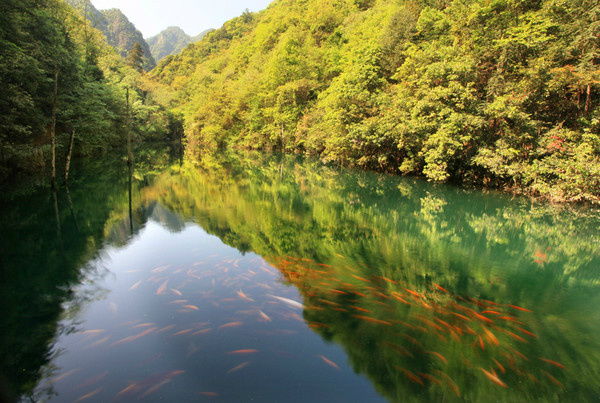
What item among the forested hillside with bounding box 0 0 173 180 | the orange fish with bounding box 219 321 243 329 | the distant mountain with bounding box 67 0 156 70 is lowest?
the orange fish with bounding box 219 321 243 329

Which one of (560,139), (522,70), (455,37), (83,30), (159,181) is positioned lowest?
(159,181)

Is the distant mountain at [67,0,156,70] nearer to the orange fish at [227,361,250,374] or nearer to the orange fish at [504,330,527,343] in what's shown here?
the orange fish at [227,361,250,374]

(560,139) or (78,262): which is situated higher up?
(560,139)

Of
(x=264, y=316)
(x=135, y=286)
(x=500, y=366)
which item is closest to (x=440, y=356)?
(x=500, y=366)

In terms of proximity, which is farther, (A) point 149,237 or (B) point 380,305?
(A) point 149,237

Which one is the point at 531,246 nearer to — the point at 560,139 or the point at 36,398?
the point at 560,139

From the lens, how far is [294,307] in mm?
6004

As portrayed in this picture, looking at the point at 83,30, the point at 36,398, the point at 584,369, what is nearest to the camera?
the point at 36,398

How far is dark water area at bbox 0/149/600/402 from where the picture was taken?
4191mm

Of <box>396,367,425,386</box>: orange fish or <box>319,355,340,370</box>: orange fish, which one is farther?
<box>319,355,340,370</box>: orange fish

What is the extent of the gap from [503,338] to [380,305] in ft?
6.63

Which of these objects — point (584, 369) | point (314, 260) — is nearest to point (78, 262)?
point (314, 260)

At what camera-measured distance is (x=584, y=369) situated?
4.61m

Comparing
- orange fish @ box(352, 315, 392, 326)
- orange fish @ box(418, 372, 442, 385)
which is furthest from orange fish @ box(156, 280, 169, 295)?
orange fish @ box(418, 372, 442, 385)
